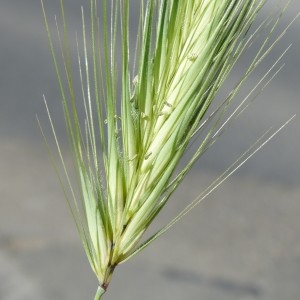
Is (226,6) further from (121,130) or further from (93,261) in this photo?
(93,261)

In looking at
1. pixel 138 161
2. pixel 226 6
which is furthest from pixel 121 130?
pixel 226 6

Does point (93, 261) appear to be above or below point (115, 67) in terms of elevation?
below

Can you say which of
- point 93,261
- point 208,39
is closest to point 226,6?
point 208,39

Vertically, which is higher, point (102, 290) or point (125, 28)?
point (125, 28)

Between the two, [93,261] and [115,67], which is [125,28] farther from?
[93,261]

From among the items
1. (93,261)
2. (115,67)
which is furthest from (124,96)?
(93,261)

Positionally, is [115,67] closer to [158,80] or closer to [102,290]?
[158,80]

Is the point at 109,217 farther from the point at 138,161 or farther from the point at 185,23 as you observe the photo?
the point at 185,23

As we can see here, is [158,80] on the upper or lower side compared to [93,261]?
upper
